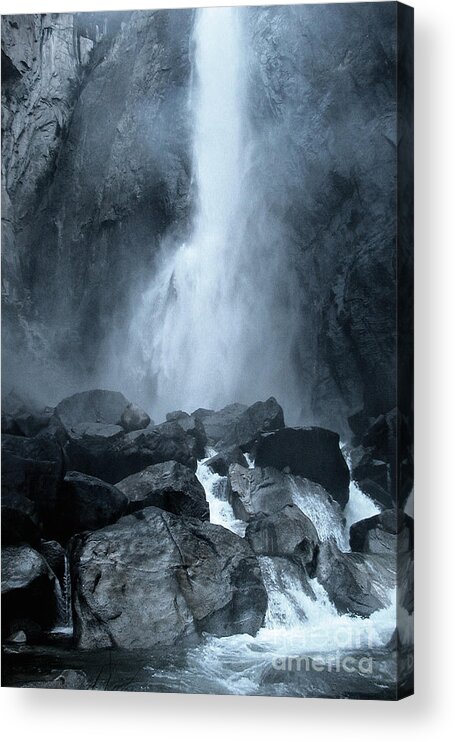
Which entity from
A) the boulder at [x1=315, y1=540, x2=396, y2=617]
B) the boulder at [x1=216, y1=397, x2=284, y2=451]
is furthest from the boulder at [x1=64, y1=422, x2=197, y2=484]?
the boulder at [x1=315, y1=540, x2=396, y2=617]

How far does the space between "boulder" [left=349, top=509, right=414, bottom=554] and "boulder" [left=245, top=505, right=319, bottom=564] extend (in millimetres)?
183

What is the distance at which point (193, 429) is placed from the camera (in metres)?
6.13

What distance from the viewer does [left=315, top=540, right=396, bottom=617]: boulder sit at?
19.3ft

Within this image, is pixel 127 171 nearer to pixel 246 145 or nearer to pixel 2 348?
pixel 246 145

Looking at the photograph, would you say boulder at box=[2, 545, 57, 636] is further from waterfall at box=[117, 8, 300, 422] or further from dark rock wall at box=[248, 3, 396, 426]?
dark rock wall at box=[248, 3, 396, 426]

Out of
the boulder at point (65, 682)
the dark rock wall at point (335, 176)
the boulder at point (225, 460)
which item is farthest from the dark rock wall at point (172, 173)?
the boulder at point (65, 682)

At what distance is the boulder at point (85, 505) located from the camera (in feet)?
20.1

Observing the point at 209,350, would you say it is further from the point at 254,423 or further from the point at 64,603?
the point at 64,603

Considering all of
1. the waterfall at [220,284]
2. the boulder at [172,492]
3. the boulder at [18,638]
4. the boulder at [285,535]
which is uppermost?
the waterfall at [220,284]

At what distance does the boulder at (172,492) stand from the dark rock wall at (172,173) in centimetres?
54

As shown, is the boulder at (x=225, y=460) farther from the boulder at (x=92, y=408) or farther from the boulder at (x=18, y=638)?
the boulder at (x=18, y=638)

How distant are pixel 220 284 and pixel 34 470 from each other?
115 cm

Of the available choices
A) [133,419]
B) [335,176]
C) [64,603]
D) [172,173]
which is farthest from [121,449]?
[335,176]

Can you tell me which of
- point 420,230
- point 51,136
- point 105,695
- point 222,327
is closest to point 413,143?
point 420,230
